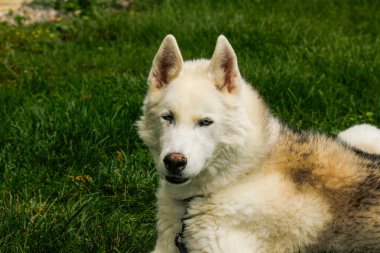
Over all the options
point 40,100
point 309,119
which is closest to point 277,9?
point 309,119

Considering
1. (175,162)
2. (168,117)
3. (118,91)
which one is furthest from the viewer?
(118,91)

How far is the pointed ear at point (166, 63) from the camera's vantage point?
12.4 ft

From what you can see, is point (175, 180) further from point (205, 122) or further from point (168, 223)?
point (168, 223)

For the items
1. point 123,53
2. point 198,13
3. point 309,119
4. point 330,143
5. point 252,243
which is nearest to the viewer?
point 252,243

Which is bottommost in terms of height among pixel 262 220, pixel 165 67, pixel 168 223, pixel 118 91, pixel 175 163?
pixel 118 91

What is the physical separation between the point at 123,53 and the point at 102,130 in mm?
2642

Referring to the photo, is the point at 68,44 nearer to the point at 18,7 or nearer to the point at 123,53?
the point at 123,53

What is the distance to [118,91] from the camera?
21.3ft

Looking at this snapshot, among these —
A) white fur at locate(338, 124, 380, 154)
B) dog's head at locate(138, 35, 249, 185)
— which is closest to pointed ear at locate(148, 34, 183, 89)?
dog's head at locate(138, 35, 249, 185)

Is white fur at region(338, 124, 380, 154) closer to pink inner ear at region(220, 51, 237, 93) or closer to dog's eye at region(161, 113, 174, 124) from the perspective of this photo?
pink inner ear at region(220, 51, 237, 93)

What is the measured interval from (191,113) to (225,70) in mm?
382

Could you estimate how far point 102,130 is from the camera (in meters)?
5.51

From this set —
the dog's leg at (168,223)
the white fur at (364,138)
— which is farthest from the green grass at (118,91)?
the white fur at (364,138)

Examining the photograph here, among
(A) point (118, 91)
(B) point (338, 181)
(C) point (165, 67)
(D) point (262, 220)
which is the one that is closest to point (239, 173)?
(D) point (262, 220)
